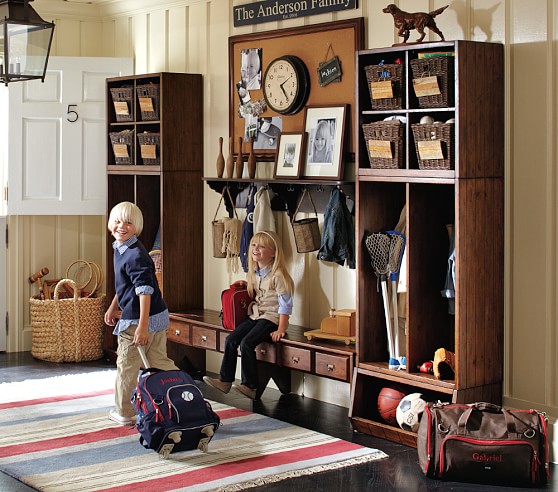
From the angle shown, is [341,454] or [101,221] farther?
[101,221]

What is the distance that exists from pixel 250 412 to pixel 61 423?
109 cm

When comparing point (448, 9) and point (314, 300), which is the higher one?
point (448, 9)

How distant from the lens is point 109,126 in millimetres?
7387

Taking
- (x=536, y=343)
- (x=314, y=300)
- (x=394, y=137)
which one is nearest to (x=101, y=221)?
(x=314, y=300)

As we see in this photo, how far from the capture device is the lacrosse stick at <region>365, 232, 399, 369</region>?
528cm

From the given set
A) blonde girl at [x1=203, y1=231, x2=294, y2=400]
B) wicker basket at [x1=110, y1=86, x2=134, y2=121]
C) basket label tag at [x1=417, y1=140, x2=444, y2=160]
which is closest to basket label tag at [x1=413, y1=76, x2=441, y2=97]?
basket label tag at [x1=417, y1=140, x2=444, y2=160]

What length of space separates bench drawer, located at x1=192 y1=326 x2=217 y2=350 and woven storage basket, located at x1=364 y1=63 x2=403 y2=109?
2.00 m

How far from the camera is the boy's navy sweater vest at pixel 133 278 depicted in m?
5.37

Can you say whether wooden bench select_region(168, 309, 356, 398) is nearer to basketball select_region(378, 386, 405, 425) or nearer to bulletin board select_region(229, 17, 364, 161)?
basketball select_region(378, 386, 405, 425)

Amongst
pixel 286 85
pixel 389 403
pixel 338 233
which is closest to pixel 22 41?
pixel 286 85

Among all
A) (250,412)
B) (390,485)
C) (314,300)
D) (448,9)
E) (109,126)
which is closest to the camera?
(390,485)

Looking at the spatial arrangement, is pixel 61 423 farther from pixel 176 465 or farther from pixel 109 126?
pixel 109 126

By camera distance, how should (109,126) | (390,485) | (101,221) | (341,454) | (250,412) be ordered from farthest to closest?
(101,221)
(109,126)
(250,412)
(341,454)
(390,485)

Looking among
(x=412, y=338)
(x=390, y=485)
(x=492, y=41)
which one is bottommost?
(x=390, y=485)
